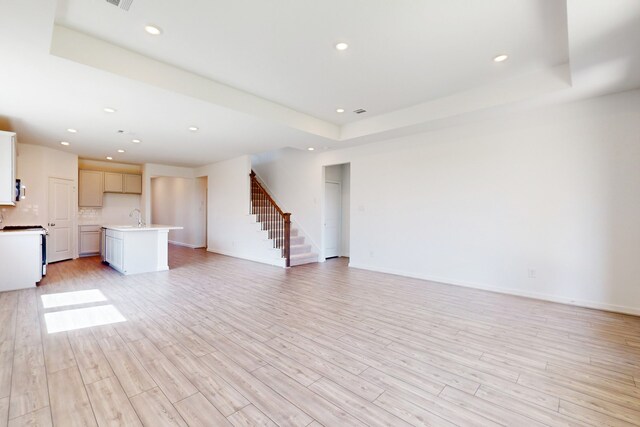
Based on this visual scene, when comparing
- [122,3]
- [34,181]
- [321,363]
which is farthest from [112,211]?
[321,363]

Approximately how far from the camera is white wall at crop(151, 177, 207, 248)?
10242 mm

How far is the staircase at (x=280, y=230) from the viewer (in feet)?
22.0

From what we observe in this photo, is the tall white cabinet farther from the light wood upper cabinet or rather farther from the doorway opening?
the doorway opening

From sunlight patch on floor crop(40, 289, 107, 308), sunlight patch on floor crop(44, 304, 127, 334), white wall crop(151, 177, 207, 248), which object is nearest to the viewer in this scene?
sunlight patch on floor crop(44, 304, 127, 334)

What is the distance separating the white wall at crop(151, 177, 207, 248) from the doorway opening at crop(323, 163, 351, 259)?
514 cm

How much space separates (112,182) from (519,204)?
10.6 meters

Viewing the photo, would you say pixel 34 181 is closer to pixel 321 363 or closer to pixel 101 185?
pixel 101 185

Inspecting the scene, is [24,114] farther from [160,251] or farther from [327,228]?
[327,228]

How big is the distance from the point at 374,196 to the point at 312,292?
2747 mm

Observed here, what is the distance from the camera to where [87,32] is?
285 centimetres

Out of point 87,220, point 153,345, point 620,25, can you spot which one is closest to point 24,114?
point 153,345

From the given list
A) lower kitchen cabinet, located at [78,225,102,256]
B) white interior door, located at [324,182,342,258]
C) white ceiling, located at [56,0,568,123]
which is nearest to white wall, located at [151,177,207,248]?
lower kitchen cabinet, located at [78,225,102,256]

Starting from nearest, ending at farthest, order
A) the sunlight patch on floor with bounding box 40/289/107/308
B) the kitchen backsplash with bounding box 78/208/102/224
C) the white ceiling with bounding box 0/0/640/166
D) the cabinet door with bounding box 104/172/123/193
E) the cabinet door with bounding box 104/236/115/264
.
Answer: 1. the white ceiling with bounding box 0/0/640/166
2. the sunlight patch on floor with bounding box 40/289/107/308
3. the cabinet door with bounding box 104/236/115/264
4. the kitchen backsplash with bounding box 78/208/102/224
5. the cabinet door with bounding box 104/172/123/193

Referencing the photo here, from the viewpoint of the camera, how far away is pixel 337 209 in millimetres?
8031
